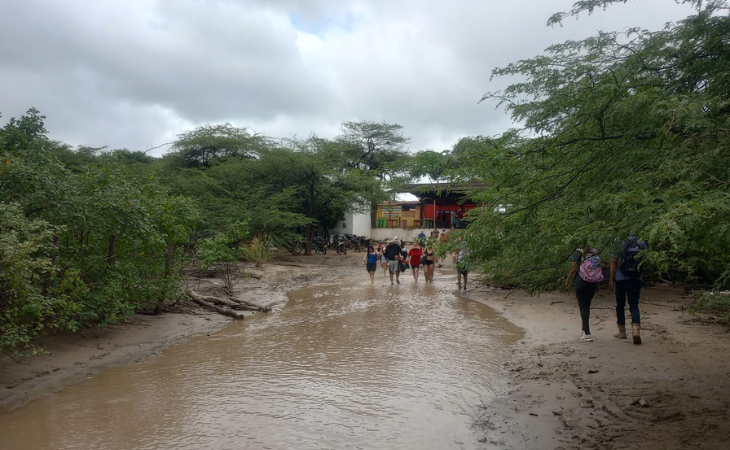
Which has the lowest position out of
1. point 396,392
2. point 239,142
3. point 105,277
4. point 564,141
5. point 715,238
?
point 396,392

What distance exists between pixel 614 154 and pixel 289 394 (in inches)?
169

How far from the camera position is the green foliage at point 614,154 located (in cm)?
340

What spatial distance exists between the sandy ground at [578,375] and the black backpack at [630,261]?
1.07m

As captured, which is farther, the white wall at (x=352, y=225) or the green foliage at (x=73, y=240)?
the white wall at (x=352, y=225)

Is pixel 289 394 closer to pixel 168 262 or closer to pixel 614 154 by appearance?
pixel 614 154

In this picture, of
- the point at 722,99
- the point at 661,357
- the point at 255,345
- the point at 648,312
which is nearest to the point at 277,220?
the point at 255,345

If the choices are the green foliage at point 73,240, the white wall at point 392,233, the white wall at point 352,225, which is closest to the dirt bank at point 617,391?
the green foliage at point 73,240

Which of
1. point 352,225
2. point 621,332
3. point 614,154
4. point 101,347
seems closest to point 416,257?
point 621,332

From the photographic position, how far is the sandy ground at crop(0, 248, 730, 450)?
446cm

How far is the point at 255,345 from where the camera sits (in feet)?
27.3

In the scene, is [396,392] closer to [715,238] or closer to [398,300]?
[715,238]

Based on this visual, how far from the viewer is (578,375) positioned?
241 inches

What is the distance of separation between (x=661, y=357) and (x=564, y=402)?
204 cm

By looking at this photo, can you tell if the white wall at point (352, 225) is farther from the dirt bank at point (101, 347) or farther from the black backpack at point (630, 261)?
the black backpack at point (630, 261)
